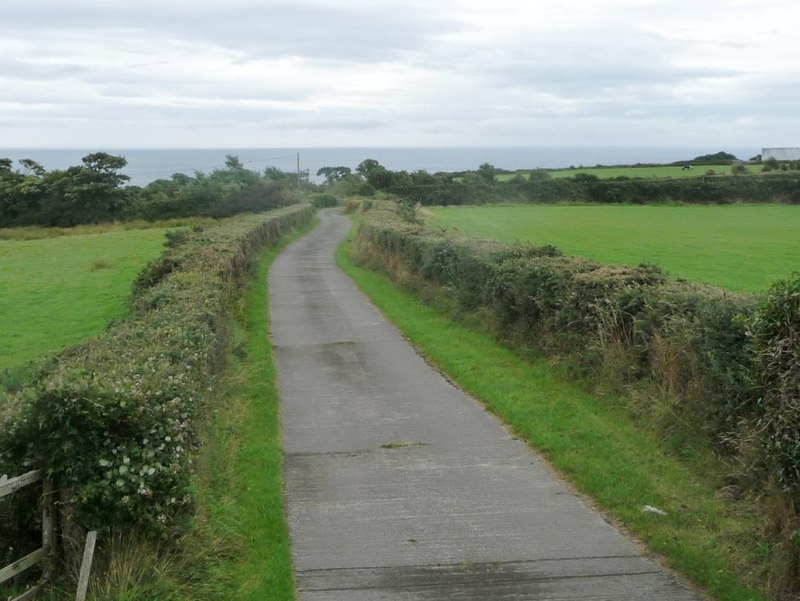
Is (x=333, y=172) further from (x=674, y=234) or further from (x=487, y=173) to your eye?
(x=674, y=234)

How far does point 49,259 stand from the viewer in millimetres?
44656

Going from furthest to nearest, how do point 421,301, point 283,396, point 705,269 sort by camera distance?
point 705,269 < point 421,301 < point 283,396

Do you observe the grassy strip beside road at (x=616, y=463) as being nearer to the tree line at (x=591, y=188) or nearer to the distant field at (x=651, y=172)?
the tree line at (x=591, y=188)

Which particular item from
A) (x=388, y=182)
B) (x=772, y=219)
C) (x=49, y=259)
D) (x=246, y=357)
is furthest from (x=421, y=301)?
(x=388, y=182)

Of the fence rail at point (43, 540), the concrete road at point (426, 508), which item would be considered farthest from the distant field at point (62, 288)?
the fence rail at point (43, 540)

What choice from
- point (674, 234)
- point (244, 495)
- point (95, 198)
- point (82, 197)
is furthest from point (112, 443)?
point (95, 198)

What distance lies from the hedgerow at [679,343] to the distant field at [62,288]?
35.0 feet

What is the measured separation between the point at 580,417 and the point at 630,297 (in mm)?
1795

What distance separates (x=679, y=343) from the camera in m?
9.47

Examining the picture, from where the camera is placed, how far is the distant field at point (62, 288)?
22359mm

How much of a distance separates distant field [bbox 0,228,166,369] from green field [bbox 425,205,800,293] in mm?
12466

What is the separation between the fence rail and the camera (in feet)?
17.6

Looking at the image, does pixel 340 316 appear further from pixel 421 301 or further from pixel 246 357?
pixel 246 357

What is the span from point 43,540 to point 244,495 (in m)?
2.44
